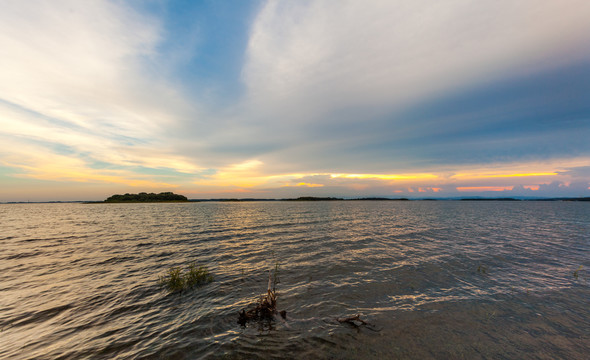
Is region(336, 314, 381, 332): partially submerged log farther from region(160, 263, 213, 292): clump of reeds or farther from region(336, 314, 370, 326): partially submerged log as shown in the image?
region(160, 263, 213, 292): clump of reeds

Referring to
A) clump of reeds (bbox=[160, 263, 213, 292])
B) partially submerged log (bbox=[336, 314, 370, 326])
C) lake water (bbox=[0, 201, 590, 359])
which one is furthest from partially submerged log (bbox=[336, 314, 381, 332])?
clump of reeds (bbox=[160, 263, 213, 292])

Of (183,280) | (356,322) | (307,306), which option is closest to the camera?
(356,322)

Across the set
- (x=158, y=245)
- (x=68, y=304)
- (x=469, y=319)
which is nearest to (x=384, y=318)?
(x=469, y=319)

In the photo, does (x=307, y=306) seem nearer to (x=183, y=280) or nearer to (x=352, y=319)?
(x=352, y=319)

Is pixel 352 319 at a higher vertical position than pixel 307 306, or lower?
higher

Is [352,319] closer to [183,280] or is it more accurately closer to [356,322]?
[356,322]

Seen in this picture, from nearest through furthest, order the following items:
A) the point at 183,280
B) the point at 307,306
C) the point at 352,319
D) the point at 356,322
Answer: the point at 352,319 < the point at 356,322 < the point at 307,306 < the point at 183,280

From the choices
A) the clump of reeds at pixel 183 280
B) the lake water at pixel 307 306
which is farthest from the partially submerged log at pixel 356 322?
the clump of reeds at pixel 183 280

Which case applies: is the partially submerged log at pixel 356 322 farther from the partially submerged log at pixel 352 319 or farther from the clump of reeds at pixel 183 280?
the clump of reeds at pixel 183 280

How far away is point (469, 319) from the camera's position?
10.8 metres

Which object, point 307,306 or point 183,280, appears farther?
point 183,280

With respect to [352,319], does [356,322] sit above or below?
below

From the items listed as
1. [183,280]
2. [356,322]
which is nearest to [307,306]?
[356,322]

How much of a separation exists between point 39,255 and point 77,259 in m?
6.12
